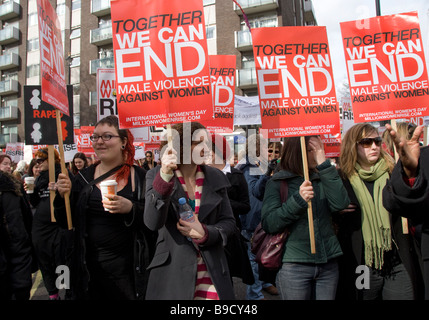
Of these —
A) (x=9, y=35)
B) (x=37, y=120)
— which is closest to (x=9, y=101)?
(x=9, y=35)

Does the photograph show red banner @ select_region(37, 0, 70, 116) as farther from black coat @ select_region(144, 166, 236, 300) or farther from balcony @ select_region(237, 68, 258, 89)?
balcony @ select_region(237, 68, 258, 89)

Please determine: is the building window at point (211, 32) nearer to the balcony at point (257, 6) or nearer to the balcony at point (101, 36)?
the balcony at point (257, 6)

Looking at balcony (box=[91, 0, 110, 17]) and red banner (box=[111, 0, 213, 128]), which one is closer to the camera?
red banner (box=[111, 0, 213, 128])

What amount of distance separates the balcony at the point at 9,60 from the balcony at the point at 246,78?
83.4ft

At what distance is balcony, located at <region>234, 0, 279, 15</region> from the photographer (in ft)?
79.5

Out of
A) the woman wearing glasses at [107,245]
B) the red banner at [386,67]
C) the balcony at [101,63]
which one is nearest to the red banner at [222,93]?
the red banner at [386,67]

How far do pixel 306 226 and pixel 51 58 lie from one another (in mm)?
2711

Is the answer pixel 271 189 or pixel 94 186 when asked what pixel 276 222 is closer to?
pixel 271 189

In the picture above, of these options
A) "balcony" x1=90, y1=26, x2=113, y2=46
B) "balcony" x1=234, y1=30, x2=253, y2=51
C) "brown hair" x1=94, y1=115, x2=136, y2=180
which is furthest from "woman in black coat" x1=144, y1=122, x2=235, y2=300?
"balcony" x1=90, y1=26, x2=113, y2=46

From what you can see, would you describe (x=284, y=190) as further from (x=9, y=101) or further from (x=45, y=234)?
(x=9, y=101)

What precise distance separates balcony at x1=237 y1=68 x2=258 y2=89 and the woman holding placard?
22.0 meters

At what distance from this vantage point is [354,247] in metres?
2.83

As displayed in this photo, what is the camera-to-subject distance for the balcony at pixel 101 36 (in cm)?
3008
